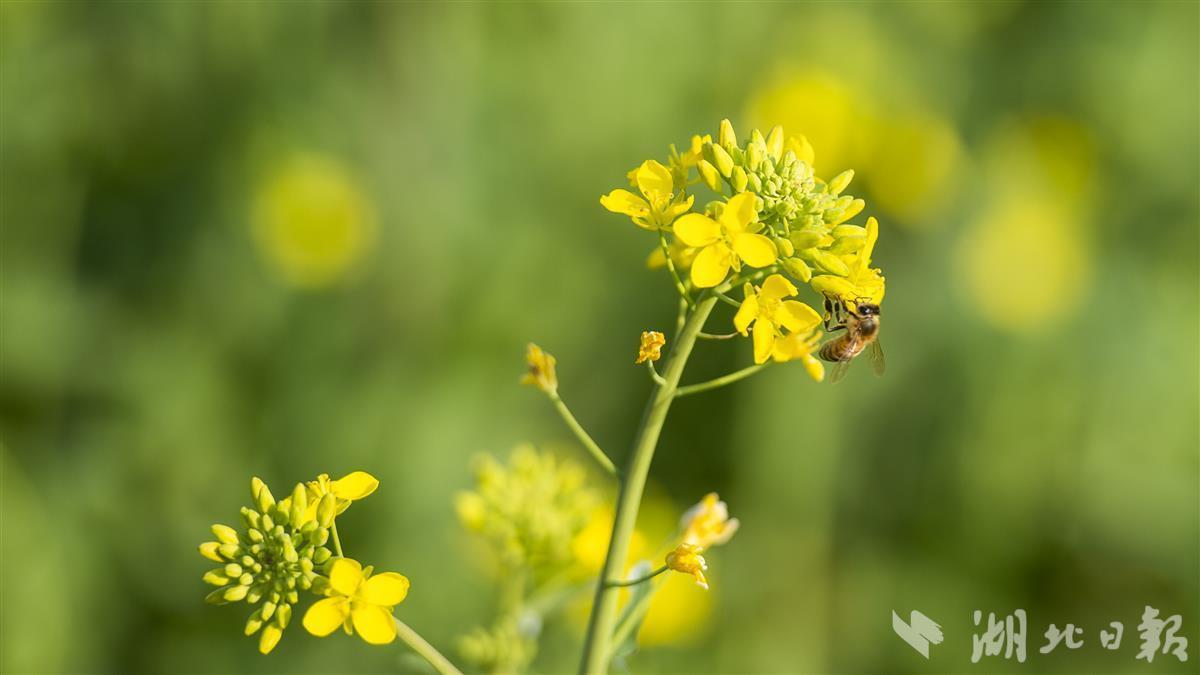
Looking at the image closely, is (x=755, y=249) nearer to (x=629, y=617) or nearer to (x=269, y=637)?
(x=629, y=617)

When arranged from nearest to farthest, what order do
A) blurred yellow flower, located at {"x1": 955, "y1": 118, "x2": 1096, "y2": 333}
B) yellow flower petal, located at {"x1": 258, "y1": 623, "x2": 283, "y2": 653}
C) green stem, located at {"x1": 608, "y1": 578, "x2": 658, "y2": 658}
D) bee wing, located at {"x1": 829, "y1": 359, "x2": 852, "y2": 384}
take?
yellow flower petal, located at {"x1": 258, "y1": 623, "x2": 283, "y2": 653} → green stem, located at {"x1": 608, "y1": 578, "x2": 658, "y2": 658} → bee wing, located at {"x1": 829, "y1": 359, "x2": 852, "y2": 384} → blurred yellow flower, located at {"x1": 955, "y1": 118, "x2": 1096, "y2": 333}

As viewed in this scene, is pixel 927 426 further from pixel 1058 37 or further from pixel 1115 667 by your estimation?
pixel 1058 37

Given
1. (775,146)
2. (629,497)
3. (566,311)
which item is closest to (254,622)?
(629,497)

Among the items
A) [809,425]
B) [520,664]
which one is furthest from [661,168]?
[809,425]

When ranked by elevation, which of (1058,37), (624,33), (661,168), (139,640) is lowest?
(139,640)

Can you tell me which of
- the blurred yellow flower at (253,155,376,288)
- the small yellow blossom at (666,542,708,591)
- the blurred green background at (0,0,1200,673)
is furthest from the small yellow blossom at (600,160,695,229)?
the blurred yellow flower at (253,155,376,288)

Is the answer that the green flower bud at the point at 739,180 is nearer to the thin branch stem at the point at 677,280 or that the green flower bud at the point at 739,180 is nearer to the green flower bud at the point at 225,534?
the thin branch stem at the point at 677,280

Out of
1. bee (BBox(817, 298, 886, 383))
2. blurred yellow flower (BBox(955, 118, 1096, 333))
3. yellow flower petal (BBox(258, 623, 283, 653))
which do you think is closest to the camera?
yellow flower petal (BBox(258, 623, 283, 653))

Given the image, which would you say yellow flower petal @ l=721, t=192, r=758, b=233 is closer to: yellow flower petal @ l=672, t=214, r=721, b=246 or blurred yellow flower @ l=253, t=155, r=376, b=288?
yellow flower petal @ l=672, t=214, r=721, b=246

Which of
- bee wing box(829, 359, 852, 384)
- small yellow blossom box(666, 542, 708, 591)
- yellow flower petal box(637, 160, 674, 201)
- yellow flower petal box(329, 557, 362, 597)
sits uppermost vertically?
bee wing box(829, 359, 852, 384)
